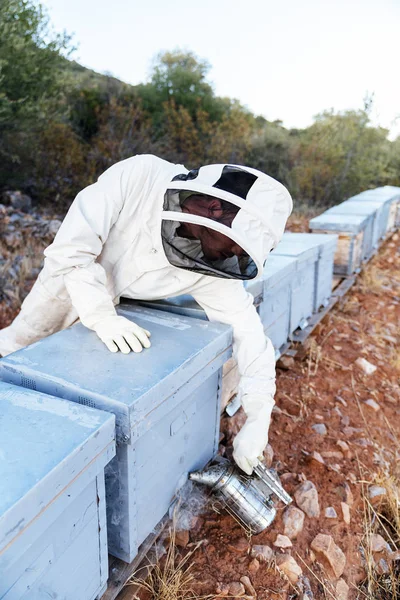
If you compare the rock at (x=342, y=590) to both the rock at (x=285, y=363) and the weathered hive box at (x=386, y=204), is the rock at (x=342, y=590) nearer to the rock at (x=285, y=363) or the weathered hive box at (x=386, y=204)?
the rock at (x=285, y=363)

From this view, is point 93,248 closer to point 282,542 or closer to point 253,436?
point 253,436

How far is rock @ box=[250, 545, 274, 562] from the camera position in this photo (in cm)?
181

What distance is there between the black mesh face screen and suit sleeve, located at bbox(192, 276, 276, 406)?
538 millimetres

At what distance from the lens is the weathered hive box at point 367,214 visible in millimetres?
5669

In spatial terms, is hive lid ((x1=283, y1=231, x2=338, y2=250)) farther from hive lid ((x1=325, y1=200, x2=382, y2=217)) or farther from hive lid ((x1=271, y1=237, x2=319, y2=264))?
hive lid ((x1=325, y1=200, x2=382, y2=217))

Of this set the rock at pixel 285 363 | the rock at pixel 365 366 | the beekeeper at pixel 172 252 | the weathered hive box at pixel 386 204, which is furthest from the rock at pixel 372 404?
the weathered hive box at pixel 386 204

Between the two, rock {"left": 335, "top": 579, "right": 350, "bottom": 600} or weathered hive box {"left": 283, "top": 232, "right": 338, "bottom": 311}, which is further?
weathered hive box {"left": 283, "top": 232, "right": 338, "bottom": 311}

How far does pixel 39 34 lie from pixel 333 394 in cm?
643

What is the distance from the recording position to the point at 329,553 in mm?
Result: 1879

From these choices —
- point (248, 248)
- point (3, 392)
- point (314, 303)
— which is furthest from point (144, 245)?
point (314, 303)

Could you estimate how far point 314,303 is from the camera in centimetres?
393

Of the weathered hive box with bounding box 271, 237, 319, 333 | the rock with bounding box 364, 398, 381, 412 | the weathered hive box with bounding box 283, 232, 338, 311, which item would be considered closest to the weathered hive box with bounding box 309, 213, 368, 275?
the weathered hive box with bounding box 283, 232, 338, 311

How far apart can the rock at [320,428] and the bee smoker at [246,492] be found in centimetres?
80

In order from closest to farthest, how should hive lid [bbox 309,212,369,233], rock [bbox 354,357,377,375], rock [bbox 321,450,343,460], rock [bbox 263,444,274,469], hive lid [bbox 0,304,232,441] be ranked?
hive lid [bbox 0,304,232,441], rock [bbox 263,444,274,469], rock [bbox 321,450,343,460], rock [bbox 354,357,377,375], hive lid [bbox 309,212,369,233]
